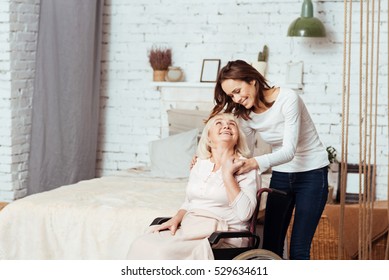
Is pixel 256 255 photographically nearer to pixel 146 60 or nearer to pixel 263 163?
pixel 263 163

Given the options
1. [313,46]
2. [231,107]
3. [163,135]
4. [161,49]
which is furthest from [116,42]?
[231,107]

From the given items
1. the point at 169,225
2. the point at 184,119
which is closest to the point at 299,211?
the point at 169,225

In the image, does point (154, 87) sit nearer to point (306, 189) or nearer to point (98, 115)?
point (98, 115)

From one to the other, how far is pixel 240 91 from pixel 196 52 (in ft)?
9.01

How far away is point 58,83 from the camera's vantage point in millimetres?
5816

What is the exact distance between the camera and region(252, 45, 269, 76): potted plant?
5.86 m

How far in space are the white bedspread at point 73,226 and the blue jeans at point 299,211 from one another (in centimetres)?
71

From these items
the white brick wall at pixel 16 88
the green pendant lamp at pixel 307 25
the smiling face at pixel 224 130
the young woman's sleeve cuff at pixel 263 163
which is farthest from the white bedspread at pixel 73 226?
the green pendant lamp at pixel 307 25

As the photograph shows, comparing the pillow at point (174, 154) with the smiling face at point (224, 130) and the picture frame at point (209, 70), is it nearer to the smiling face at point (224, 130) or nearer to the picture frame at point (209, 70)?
the picture frame at point (209, 70)

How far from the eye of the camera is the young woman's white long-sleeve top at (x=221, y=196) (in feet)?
11.1

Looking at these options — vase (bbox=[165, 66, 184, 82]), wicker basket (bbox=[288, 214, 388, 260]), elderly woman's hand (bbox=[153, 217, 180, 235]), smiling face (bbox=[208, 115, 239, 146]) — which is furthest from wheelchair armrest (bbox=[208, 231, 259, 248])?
vase (bbox=[165, 66, 184, 82])

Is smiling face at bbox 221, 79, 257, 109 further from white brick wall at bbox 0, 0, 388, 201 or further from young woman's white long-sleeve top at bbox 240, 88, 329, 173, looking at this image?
white brick wall at bbox 0, 0, 388, 201

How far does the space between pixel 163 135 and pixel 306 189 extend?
2.84m

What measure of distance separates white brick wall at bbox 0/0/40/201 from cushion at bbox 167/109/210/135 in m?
1.08
